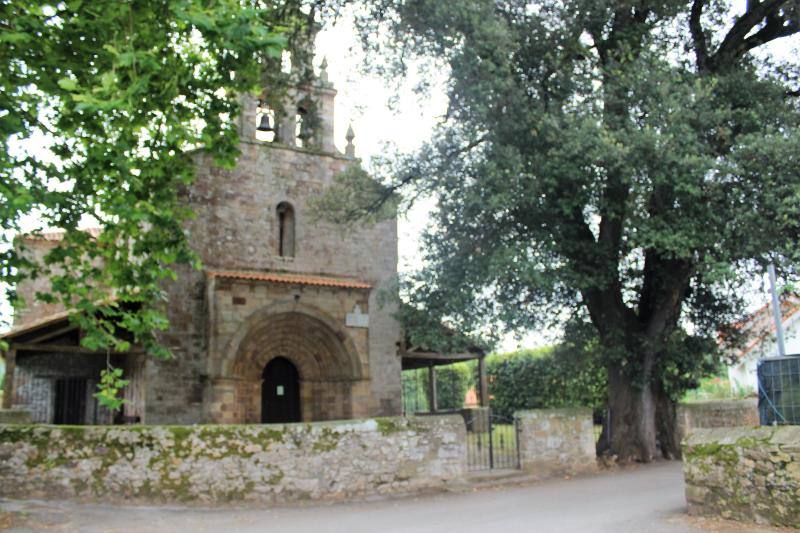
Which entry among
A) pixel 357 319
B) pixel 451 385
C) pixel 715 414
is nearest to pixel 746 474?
pixel 715 414

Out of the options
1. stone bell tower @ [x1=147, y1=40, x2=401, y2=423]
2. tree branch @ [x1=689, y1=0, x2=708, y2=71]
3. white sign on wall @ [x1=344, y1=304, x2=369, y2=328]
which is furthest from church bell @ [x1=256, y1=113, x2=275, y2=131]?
tree branch @ [x1=689, y1=0, x2=708, y2=71]

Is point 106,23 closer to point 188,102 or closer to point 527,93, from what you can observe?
point 188,102

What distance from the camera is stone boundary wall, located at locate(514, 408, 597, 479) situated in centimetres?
1277

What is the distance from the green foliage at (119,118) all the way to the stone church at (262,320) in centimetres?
663

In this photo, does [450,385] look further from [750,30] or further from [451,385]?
[750,30]

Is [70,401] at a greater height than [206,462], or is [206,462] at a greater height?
[70,401]

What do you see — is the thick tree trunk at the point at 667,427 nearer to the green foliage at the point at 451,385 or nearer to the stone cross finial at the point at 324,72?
the stone cross finial at the point at 324,72

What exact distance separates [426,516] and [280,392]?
27.9ft

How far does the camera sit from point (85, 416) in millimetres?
17500

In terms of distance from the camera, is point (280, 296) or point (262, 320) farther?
point (280, 296)

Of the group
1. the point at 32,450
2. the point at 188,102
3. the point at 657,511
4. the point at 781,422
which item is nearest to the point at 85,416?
the point at 32,450

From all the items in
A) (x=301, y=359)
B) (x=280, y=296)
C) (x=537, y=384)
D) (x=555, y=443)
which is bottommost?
(x=555, y=443)

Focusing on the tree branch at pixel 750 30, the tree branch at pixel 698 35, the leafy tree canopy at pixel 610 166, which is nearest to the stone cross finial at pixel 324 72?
the leafy tree canopy at pixel 610 166

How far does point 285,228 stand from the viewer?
57.6 feet
